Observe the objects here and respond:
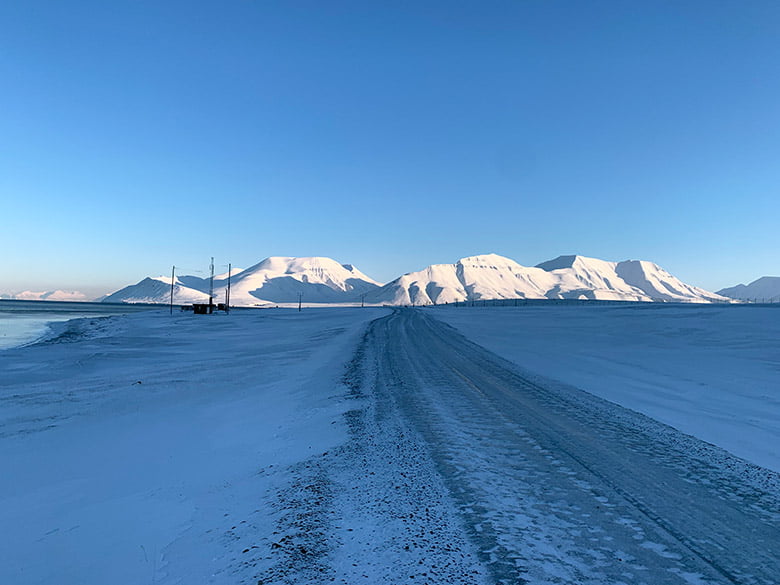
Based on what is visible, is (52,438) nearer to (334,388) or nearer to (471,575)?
(334,388)

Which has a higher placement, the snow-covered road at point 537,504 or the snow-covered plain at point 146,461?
the snow-covered road at point 537,504

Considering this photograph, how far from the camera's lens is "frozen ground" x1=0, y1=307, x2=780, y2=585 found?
4059mm

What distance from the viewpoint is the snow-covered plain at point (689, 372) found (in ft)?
31.4

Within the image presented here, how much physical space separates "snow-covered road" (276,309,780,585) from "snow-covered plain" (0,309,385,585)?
932 mm

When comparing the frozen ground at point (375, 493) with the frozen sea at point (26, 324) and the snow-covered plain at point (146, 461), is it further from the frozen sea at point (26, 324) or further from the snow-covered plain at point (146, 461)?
the frozen sea at point (26, 324)

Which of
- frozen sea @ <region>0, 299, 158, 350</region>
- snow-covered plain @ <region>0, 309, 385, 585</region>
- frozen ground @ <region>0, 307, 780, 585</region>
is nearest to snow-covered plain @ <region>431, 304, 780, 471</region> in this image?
frozen ground @ <region>0, 307, 780, 585</region>

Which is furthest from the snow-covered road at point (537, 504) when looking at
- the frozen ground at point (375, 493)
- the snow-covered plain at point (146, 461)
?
the snow-covered plain at point (146, 461)

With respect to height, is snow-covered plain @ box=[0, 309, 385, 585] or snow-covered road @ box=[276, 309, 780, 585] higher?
snow-covered road @ box=[276, 309, 780, 585]

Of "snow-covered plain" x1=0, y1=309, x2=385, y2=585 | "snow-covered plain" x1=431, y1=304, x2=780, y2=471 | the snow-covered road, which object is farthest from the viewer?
"snow-covered plain" x1=431, y1=304, x2=780, y2=471

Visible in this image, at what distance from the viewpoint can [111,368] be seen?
65.0 feet

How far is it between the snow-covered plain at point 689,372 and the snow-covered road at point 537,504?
1.43 metres

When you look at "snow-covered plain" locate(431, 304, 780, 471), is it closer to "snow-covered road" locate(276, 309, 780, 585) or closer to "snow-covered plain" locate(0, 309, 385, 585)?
"snow-covered road" locate(276, 309, 780, 585)

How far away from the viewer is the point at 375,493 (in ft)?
18.1

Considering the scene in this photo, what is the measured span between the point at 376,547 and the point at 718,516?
3.74 meters
